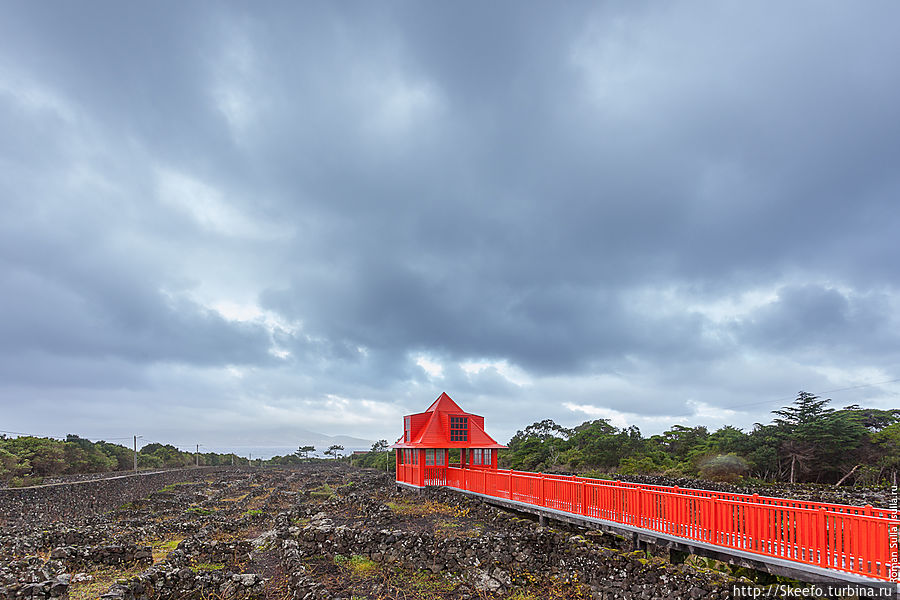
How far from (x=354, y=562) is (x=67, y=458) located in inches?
2217

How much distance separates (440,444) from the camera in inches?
1137

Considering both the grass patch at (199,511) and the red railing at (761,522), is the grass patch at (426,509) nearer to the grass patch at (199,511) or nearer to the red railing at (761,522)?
the red railing at (761,522)

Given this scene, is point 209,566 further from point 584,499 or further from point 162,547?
point 584,499

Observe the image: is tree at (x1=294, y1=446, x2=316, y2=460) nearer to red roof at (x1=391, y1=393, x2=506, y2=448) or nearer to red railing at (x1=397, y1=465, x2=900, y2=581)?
red roof at (x1=391, y1=393, x2=506, y2=448)

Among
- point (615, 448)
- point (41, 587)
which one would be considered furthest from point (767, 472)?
point (41, 587)

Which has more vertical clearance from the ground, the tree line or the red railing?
the red railing

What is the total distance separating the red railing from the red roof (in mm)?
A: 13247

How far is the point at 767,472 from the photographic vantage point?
34562 millimetres

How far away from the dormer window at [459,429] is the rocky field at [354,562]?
7.66 m

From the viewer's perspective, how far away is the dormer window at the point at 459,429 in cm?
2978

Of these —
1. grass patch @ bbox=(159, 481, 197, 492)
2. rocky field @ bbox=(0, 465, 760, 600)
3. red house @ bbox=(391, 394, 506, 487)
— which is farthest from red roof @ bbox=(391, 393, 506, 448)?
grass patch @ bbox=(159, 481, 197, 492)

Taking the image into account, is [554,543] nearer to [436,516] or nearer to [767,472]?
[436,516]

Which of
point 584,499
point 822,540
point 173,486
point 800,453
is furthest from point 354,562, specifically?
point 173,486

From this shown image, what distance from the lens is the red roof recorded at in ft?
96.1
